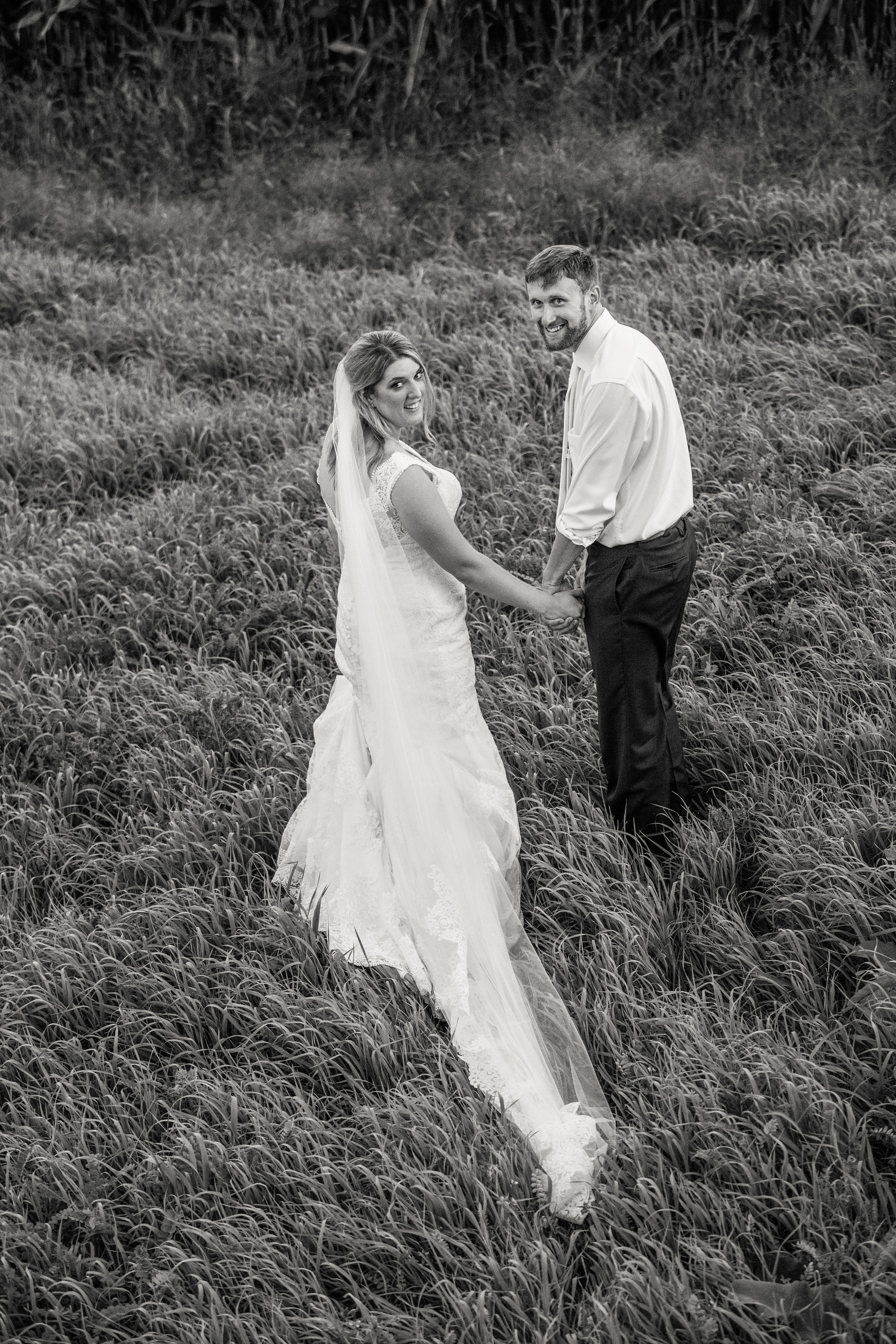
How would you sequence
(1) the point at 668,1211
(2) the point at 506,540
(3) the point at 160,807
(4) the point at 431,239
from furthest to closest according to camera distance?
(4) the point at 431,239, (2) the point at 506,540, (3) the point at 160,807, (1) the point at 668,1211

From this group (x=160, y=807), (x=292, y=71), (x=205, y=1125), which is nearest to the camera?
(x=205, y=1125)

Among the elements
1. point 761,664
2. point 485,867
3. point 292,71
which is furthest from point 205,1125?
point 292,71

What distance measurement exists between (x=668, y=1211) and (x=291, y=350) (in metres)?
6.40

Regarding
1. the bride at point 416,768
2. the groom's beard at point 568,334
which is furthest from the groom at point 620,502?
the bride at point 416,768

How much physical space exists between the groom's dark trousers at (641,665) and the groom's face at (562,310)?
0.63 meters

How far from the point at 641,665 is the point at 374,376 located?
1204 millimetres

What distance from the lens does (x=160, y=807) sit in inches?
174

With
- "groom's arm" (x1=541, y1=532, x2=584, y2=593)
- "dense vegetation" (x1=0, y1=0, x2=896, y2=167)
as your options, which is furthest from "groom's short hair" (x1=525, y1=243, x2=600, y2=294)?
"dense vegetation" (x1=0, y1=0, x2=896, y2=167)

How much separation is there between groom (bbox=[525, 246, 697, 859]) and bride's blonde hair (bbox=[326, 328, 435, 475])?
0.40 meters

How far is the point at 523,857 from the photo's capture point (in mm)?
3846

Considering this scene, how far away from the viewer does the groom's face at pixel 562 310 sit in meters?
3.29

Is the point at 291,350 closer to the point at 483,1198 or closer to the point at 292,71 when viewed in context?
the point at 292,71

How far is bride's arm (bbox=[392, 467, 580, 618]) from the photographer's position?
3404 millimetres

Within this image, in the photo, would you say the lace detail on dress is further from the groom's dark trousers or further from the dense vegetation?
the dense vegetation
